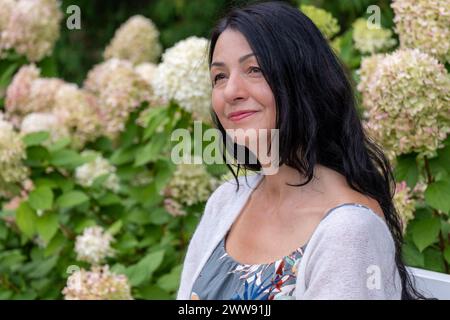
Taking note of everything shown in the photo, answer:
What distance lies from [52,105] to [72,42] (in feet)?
10.4

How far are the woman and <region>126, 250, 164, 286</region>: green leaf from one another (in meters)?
0.77

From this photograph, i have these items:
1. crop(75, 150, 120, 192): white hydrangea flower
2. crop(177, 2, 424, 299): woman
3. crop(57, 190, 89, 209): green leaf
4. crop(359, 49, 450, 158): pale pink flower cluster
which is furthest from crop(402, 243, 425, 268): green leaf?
crop(75, 150, 120, 192): white hydrangea flower

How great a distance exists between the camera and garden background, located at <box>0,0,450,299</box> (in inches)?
77.4

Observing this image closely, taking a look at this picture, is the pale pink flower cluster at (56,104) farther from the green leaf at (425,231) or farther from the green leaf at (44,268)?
the green leaf at (425,231)

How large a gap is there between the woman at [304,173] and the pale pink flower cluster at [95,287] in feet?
1.85

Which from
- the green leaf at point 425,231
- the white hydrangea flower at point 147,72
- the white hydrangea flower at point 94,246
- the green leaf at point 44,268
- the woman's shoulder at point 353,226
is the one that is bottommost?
the green leaf at point 44,268

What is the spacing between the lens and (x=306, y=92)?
4.76 ft

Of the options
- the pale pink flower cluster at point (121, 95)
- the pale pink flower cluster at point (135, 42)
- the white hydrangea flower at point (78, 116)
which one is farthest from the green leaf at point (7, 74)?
the pale pink flower cluster at point (121, 95)

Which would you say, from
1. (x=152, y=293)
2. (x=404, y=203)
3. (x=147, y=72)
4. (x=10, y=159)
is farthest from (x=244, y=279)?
(x=147, y=72)

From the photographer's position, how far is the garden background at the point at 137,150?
1.97m

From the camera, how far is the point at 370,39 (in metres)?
2.66

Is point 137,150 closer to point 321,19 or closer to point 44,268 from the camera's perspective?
point 44,268

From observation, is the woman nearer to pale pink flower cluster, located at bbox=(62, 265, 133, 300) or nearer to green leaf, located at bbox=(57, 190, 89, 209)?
pale pink flower cluster, located at bbox=(62, 265, 133, 300)
